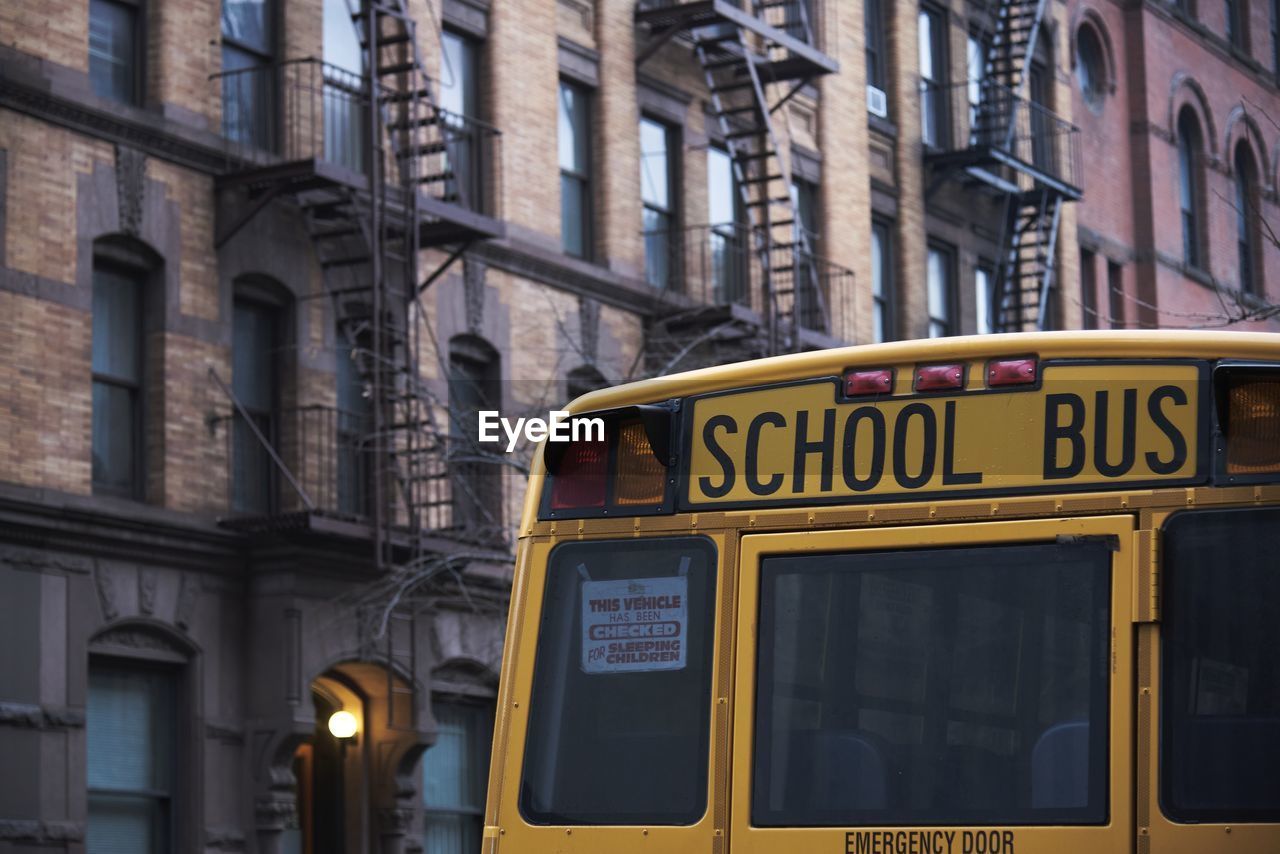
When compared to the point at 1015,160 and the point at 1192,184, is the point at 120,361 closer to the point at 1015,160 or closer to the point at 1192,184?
the point at 1015,160

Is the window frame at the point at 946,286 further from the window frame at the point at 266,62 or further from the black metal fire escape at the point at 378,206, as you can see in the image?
the window frame at the point at 266,62

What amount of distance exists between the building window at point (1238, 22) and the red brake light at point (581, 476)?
35.8 meters

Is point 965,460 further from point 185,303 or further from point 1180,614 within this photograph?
point 185,303

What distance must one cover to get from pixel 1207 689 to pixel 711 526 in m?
1.58

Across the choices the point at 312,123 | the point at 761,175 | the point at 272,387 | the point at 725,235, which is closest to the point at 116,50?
the point at 312,123

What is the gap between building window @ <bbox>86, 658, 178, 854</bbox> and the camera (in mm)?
18016

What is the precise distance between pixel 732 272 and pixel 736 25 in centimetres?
281

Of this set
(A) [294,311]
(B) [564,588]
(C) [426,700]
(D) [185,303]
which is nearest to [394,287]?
(A) [294,311]

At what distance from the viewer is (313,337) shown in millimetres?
20156

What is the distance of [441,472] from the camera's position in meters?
20.6

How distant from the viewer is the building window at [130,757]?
18.0 meters

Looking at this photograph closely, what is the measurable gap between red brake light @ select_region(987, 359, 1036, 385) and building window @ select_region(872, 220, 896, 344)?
75.5ft

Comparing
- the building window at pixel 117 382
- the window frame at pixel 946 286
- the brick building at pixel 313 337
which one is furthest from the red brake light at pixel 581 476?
the window frame at pixel 946 286

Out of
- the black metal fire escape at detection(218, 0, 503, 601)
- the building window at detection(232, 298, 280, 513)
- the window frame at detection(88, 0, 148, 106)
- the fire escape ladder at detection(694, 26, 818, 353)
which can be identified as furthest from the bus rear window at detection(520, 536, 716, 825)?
the fire escape ladder at detection(694, 26, 818, 353)
